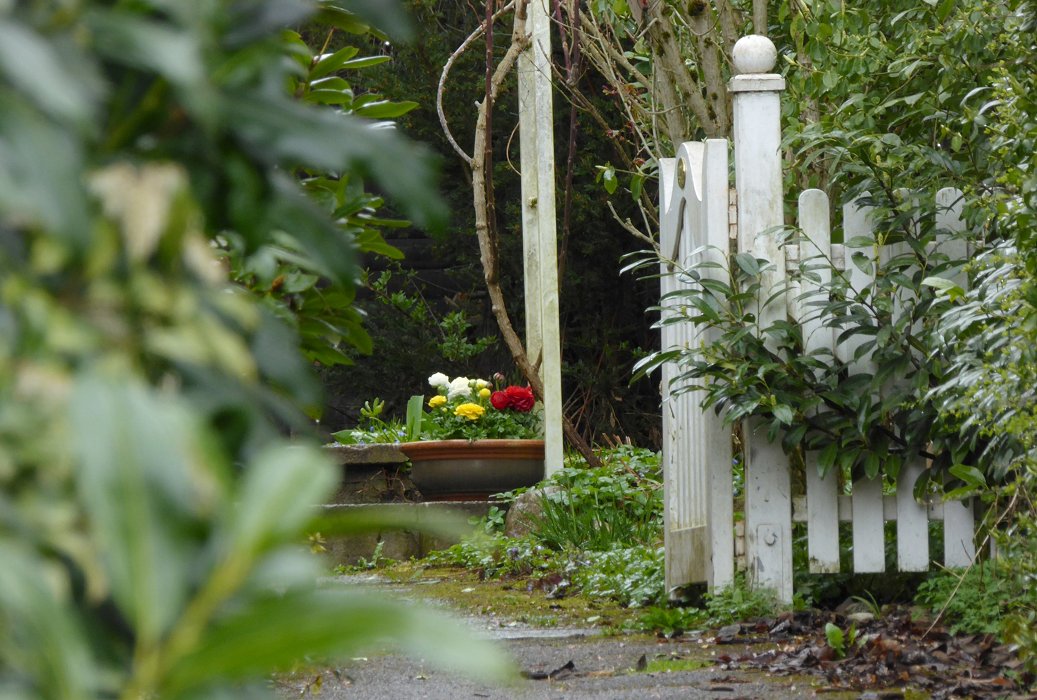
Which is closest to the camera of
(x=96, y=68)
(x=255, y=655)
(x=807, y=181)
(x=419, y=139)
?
(x=255, y=655)

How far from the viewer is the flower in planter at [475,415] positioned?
8008mm

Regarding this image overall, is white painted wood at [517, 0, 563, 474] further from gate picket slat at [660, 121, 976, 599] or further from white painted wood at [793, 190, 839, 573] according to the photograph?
white painted wood at [793, 190, 839, 573]

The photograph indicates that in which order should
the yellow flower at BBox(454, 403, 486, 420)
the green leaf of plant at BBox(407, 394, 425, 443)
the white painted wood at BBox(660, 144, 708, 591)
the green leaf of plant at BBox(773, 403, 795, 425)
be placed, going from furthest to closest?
1. the green leaf of plant at BBox(407, 394, 425, 443)
2. the yellow flower at BBox(454, 403, 486, 420)
3. the white painted wood at BBox(660, 144, 708, 591)
4. the green leaf of plant at BBox(773, 403, 795, 425)

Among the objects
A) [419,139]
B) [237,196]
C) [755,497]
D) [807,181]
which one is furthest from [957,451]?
[419,139]

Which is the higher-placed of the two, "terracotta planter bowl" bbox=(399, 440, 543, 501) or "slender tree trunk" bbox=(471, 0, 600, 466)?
"slender tree trunk" bbox=(471, 0, 600, 466)

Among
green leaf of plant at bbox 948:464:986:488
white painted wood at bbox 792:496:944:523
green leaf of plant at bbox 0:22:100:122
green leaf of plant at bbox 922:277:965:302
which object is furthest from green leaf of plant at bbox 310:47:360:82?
white painted wood at bbox 792:496:944:523

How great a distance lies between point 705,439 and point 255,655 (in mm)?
3430

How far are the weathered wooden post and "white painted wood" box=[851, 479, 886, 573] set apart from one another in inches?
7.5

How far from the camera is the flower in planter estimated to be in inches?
315

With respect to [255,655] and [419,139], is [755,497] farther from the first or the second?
[419,139]

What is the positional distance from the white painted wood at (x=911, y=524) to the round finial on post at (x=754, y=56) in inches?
48.5

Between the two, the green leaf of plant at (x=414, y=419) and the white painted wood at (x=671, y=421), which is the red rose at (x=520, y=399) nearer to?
the green leaf of plant at (x=414, y=419)

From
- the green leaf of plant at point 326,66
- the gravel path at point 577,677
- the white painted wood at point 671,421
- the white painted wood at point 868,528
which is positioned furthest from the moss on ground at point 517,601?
the green leaf of plant at point 326,66

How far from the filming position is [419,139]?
34.2ft
